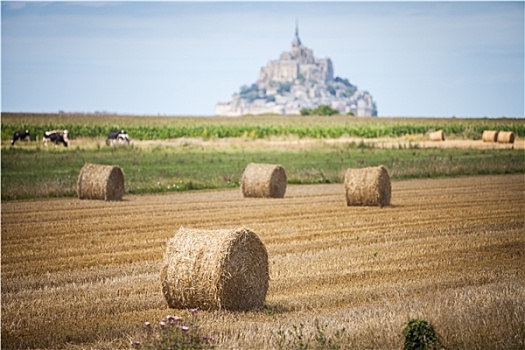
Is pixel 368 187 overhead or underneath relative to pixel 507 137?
underneath

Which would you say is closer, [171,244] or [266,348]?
[266,348]

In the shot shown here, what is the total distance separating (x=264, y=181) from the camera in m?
28.0

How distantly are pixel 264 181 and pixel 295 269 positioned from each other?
13.0 metres

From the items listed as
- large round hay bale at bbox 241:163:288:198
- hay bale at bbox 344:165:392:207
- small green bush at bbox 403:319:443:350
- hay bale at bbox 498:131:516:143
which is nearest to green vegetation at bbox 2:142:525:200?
large round hay bale at bbox 241:163:288:198

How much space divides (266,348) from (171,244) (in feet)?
10.7

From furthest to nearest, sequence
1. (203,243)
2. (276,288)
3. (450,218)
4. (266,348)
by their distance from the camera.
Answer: (450,218), (276,288), (203,243), (266,348)

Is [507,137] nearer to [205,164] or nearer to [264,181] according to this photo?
[205,164]

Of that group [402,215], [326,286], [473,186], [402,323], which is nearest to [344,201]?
[402,215]

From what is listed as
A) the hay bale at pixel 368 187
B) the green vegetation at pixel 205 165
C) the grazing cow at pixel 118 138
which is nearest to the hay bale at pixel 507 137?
the green vegetation at pixel 205 165

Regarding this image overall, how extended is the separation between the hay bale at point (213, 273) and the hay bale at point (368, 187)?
13109 mm

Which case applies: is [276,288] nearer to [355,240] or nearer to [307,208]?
[355,240]

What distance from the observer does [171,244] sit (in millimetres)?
12336

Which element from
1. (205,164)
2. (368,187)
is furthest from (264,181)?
(205,164)

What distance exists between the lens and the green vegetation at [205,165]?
103ft
